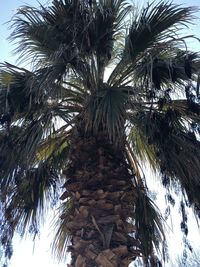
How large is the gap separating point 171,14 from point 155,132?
5.53ft

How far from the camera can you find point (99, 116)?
5.93m

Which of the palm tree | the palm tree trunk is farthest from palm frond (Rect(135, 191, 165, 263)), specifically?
the palm tree trunk

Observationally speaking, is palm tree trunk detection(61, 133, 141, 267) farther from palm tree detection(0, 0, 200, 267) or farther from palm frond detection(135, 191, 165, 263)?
palm frond detection(135, 191, 165, 263)

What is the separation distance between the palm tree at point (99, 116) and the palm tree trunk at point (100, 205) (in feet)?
0.05

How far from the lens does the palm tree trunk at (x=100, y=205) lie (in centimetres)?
553

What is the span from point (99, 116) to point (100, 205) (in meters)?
1.16

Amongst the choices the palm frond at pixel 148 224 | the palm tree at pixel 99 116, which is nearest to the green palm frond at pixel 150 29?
the palm tree at pixel 99 116

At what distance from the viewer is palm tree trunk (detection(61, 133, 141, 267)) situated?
18.1 feet

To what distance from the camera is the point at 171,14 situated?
6.39m

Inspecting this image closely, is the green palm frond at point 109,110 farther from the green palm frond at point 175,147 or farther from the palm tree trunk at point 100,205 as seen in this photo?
the green palm frond at point 175,147

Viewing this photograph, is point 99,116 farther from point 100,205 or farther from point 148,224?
point 148,224

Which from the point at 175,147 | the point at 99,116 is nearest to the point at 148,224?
the point at 175,147

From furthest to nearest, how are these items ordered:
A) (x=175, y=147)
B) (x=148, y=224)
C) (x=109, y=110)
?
(x=148, y=224)
(x=175, y=147)
(x=109, y=110)

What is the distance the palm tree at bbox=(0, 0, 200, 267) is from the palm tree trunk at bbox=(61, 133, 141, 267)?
0.01 m
